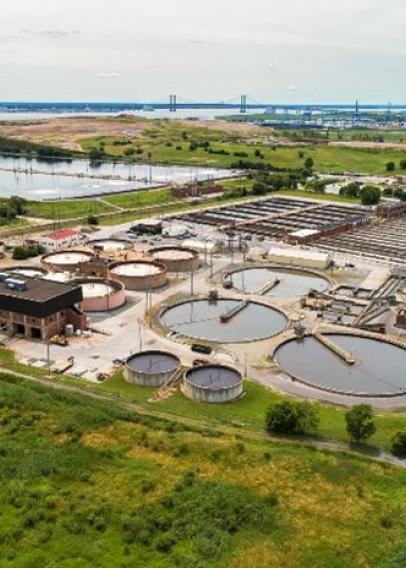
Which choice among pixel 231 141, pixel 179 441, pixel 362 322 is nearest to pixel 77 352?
pixel 179 441

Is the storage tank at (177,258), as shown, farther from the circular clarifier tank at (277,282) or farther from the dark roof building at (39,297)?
the dark roof building at (39,297)

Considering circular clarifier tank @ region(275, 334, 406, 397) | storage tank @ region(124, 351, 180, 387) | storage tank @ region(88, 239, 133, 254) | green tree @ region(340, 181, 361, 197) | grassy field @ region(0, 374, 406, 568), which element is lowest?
circular clarifier tank @ region(275, 334, 406, 397)

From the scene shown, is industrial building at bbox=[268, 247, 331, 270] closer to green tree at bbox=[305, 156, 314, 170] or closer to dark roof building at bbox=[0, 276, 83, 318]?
dark roof building at bbox=[0, 276, 83, 318]

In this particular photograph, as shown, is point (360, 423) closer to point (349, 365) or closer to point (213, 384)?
point (213, 384)

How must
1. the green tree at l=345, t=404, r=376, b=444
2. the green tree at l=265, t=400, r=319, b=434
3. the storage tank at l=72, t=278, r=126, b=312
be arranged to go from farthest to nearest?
the storage tank at l=72, t=278, r=126, b=312
the green tree at l=265, t=400, r=319, b=434
the green tree at l=345, t=404, r=376, b=444

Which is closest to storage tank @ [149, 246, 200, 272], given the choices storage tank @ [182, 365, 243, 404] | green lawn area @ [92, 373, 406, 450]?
storage tank @ [182, 365, 243, 404]

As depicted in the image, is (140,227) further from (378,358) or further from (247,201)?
(378,358)
